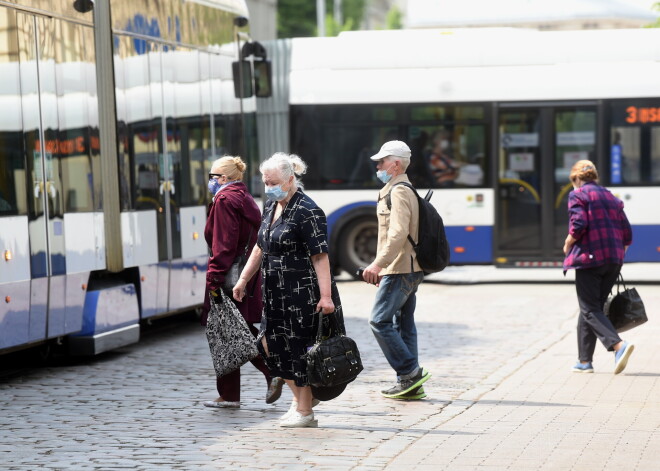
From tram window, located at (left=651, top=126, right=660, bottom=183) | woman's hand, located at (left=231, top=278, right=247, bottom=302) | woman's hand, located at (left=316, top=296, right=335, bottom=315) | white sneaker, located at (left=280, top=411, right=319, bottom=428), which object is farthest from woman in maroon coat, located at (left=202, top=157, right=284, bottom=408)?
tram window, located at (left=651, top=126, right=660, bottom=183)

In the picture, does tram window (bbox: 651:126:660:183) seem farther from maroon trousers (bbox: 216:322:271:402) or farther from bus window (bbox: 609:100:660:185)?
maroon trousers (bbox: 216:322:271:402)

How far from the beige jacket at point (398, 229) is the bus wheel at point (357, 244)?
10.2 meters

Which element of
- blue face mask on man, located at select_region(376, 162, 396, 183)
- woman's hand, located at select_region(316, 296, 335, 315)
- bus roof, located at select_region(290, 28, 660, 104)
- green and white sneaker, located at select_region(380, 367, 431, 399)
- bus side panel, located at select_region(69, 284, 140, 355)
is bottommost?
green and white sneaker, located at select_region(380, 367, 431, 399)

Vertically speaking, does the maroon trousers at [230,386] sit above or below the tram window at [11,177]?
below

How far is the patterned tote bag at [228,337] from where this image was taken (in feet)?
28.9

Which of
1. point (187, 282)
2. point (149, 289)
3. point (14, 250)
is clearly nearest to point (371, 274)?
point (14, 250)

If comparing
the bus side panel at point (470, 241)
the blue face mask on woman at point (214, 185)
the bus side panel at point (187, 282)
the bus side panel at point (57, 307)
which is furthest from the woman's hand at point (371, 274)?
the bus side panel at point (470, 241)

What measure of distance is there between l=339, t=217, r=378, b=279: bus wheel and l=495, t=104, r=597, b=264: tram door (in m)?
1.73

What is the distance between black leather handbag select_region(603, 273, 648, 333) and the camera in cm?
1071

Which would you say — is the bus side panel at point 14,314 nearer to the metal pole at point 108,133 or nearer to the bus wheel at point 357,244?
the metal pole at point 108,133

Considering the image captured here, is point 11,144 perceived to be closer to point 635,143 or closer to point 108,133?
point 108,133

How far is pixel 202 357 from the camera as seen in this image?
1191 centimetres

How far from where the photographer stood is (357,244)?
64.7ft

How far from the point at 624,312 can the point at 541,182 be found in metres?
8.63
